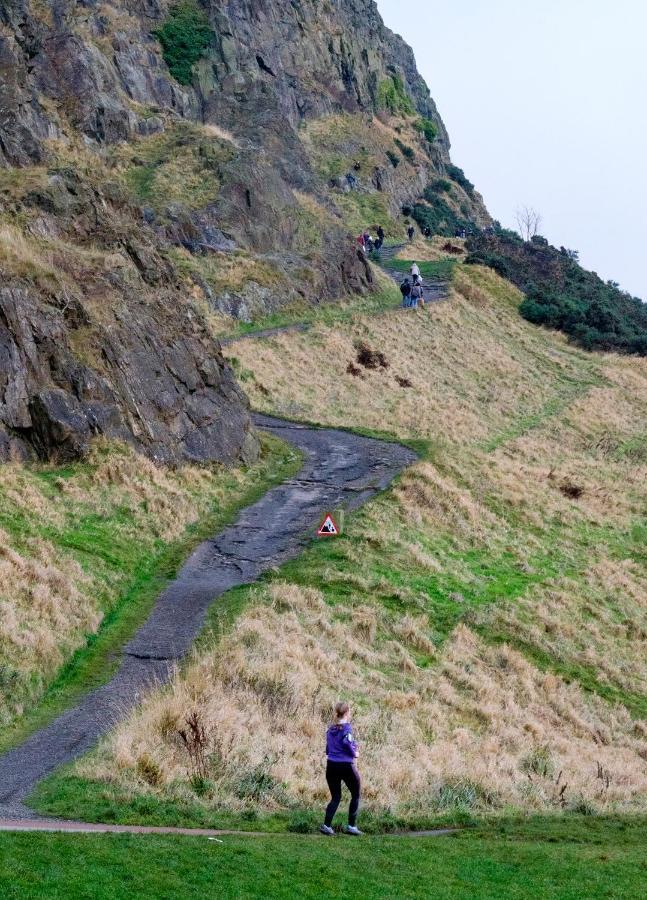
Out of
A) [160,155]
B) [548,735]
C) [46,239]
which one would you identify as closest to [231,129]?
[160,155]

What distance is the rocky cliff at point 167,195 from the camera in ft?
91.1

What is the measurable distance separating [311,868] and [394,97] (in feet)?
385

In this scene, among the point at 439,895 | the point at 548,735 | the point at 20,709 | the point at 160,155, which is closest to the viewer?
the point at 439,895

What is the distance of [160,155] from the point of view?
57.2 meters

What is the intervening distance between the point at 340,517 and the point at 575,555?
9.39 meters

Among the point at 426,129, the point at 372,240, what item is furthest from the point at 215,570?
the point at 426,129

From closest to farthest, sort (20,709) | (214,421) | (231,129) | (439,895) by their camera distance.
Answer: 1. (439,895)
2. (20,709)
3. (214,421)
4. (231,129)

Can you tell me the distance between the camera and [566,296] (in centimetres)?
8062

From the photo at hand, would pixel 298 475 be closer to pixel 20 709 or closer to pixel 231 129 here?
pixel 20 709

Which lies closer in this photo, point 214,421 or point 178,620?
point 178,620

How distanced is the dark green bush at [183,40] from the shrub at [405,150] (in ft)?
117

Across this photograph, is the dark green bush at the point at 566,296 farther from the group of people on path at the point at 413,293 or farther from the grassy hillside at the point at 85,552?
the grassy hillside at the point at 85,552

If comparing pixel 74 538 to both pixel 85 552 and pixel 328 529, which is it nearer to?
pixel 85 552

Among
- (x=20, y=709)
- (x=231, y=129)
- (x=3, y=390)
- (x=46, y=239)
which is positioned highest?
(x=231, y=129)
